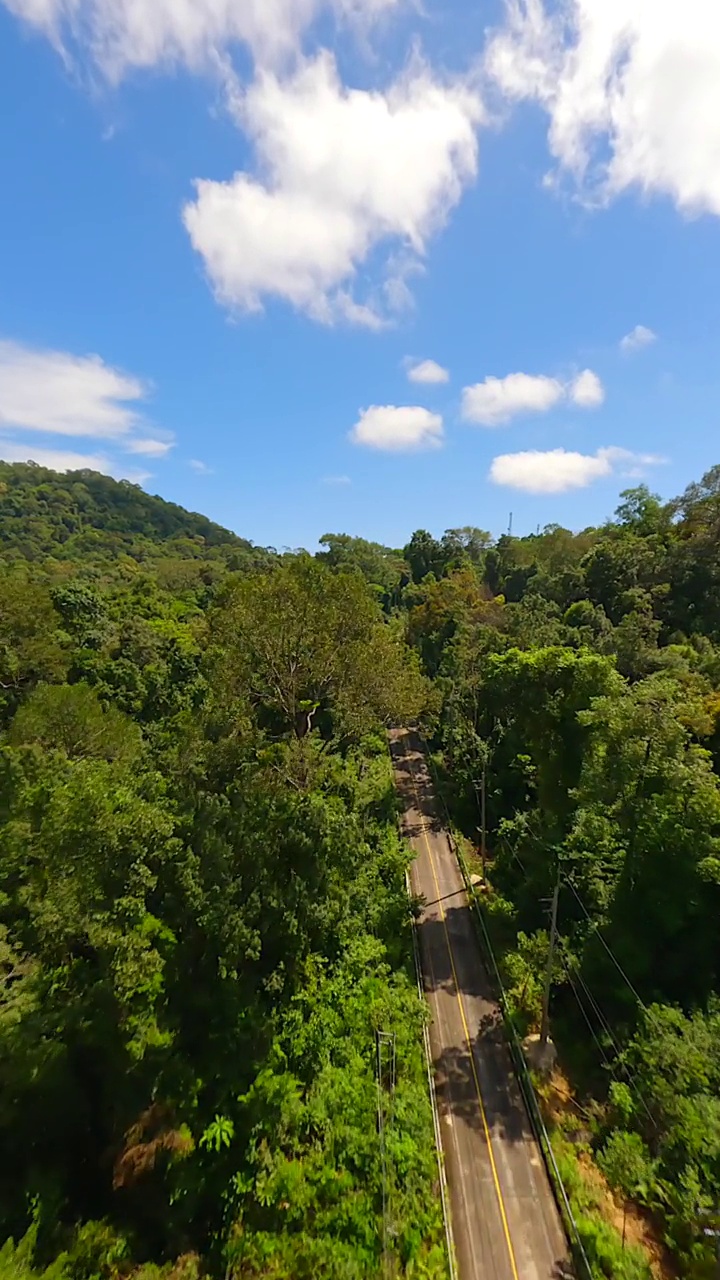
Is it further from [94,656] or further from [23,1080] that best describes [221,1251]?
[94,656]

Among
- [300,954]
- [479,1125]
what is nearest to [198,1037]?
[300,954]

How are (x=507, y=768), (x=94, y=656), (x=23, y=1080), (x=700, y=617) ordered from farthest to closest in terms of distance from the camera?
(x=94, y=656), (x=700, y=617), (x=507, y=768), (x=23, y=1080)

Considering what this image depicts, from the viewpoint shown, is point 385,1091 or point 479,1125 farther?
point 479,1125

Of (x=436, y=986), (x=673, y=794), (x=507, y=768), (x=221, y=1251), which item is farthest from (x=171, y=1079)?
(x=507, y=768)

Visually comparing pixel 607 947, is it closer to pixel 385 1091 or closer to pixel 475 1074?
pixel 475 1074

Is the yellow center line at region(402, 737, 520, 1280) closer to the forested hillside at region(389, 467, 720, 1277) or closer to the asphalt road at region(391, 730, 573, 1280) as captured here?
the asphalt road at region(391, 730, 573, 1280)

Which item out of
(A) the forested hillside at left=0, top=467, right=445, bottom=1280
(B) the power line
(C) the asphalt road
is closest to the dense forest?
(A) the forested hillside at left=0, top=467, right=445, bottom=1280
